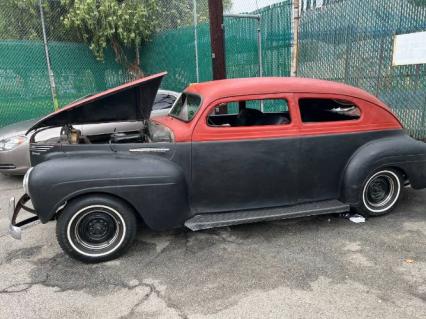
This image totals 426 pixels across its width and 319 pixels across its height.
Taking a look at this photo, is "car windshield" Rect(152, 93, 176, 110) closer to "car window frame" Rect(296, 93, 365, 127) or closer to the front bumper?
"car window frame" Rect(296, 93, 365, 127)

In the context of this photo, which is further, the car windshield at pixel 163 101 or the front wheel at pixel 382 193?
the car windshield at pixel 163 101

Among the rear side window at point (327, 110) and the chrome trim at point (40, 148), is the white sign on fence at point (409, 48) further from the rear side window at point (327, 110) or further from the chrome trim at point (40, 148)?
the chrome trim at point (40, 148)

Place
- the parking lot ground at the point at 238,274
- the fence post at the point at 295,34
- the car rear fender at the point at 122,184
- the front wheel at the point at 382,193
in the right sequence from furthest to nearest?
the fence post at the point at 295,34 → the front wheel at the point at 382,193 → the car rear fender at the point at 122,184 → the parking lot ground at the point at 238,274

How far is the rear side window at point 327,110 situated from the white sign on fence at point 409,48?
2826 millimetres

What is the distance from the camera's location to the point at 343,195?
4391mm

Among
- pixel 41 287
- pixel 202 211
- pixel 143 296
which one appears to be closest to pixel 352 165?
pixel 202 211

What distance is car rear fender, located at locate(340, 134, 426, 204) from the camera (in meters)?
4.30

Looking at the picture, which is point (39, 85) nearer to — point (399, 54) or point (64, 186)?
point (64, 186)

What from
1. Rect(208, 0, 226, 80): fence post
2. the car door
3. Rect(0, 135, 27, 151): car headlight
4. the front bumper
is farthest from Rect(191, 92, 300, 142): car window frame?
Rect(0, 135, 27, 151): car headlight

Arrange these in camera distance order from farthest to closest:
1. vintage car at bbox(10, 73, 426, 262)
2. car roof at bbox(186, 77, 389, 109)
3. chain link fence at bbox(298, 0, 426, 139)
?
chain link fence at bbox(298, 0, 426, 139)
car roof at bbox(186, 77, 389, 109)
vintage car at bbox(10, 73, 426, 262)

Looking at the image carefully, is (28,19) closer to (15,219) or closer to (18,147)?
(18,147)

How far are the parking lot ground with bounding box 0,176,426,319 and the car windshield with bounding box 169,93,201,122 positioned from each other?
4.39ft

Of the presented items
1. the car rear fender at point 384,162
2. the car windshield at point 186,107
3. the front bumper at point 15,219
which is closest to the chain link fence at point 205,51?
the car rear fender at point 384,162

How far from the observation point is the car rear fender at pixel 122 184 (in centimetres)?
354
